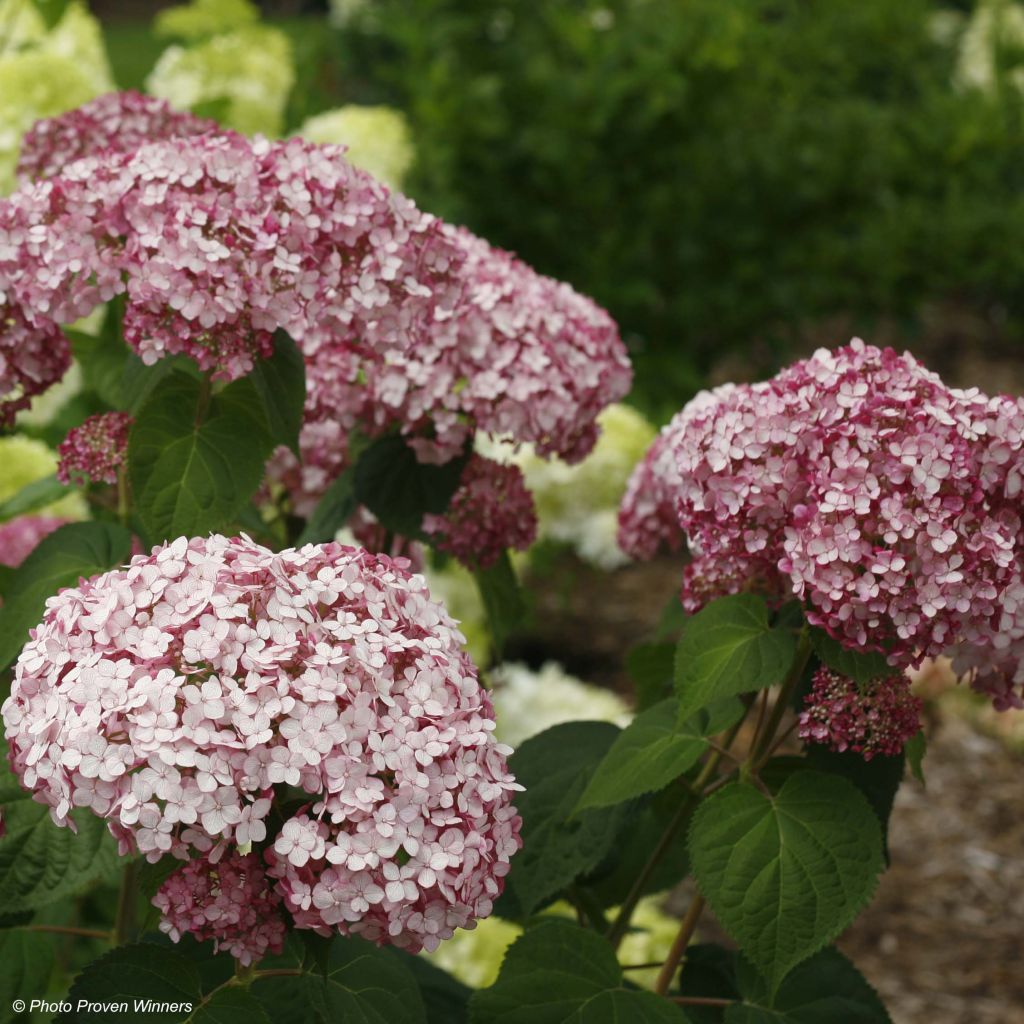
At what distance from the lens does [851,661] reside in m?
1.44

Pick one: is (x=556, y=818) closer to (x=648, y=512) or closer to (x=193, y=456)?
(x=648, y=512)

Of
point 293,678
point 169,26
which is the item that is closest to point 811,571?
point 293,678

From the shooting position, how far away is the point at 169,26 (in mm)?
4625

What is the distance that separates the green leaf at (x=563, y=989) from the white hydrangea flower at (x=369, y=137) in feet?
8.72

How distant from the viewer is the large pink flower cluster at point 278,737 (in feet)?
3.74

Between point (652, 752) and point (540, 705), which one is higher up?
point (652, 752)

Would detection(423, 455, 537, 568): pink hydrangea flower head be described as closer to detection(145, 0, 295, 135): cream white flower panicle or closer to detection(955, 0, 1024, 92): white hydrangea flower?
detection(145, 0, 295, 135): cream white flower panicle

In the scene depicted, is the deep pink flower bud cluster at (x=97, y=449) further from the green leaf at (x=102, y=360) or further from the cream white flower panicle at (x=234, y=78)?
the cream white flower panicle at (x=234, y=78)

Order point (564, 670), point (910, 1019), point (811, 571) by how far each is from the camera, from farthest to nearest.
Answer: point (564, 670)
point (910, 1019)
point (811, 571)

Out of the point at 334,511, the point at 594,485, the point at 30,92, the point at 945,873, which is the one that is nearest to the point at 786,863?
the point at 334,511

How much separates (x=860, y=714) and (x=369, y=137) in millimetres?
2948

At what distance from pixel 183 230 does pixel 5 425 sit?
33 cm

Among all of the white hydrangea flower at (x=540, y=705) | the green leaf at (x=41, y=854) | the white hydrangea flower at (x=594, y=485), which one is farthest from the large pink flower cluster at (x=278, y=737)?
the white hydrangea flower at (x=594, y=485)

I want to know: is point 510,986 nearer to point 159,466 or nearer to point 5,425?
point 159,466
